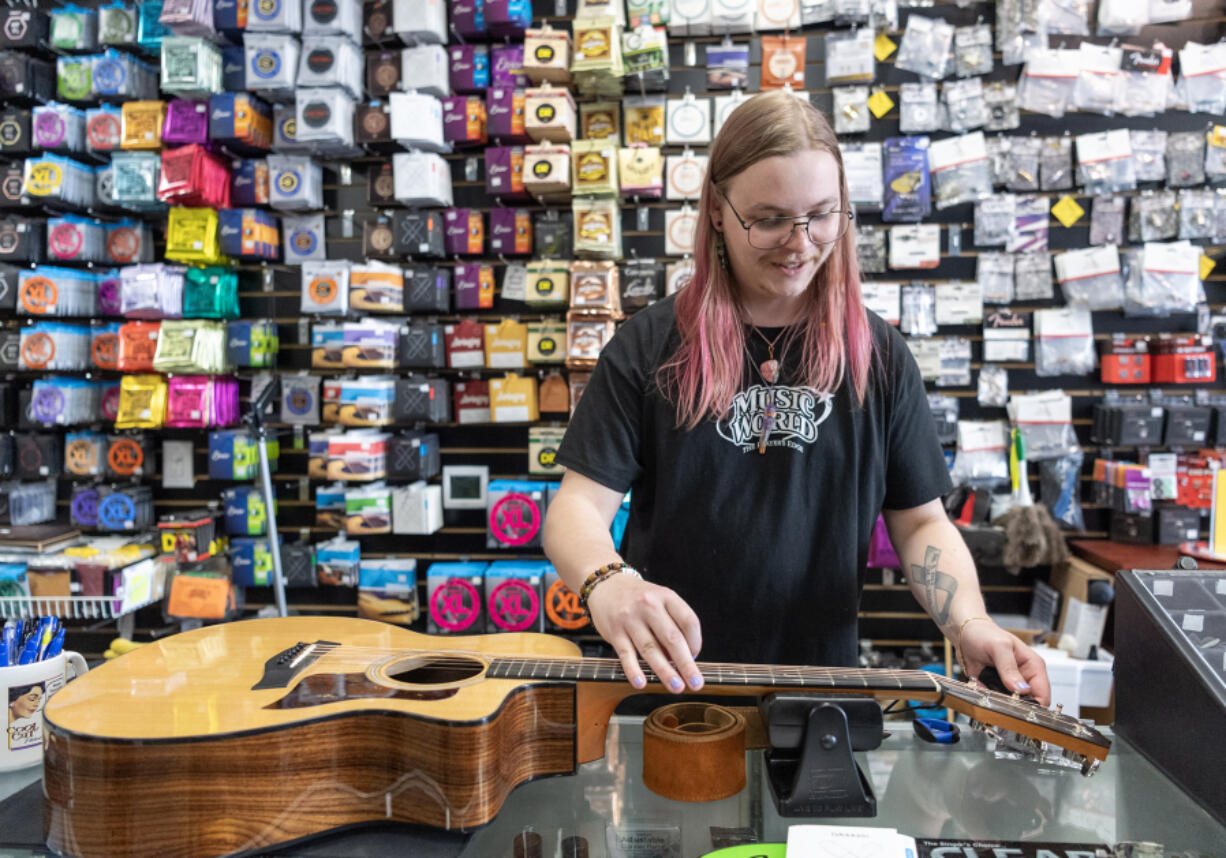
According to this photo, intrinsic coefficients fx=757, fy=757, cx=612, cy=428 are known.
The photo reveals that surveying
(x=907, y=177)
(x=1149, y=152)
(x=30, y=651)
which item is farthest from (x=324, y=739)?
(x=1149, y=152)

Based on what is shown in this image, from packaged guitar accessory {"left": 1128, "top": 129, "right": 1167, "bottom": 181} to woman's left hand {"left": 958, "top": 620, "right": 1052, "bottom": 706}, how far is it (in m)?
3.26

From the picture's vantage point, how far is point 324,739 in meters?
0.88

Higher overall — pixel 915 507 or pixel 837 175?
Result: pixel 837 175

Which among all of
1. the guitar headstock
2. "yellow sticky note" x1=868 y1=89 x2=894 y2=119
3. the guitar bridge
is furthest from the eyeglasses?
"yellow sticky note" x1=868 y1=89 x2=894 y2=119

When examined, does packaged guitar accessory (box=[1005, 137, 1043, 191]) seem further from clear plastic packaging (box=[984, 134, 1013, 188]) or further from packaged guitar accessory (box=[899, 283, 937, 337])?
packaged guitar accessory (box=[899, 283, 937, 337])

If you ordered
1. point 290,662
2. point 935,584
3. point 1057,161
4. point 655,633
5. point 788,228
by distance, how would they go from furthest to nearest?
point 1057,161
point 935,584
point 788,228
point 290,662
point 655,633

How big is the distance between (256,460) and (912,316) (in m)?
3.20

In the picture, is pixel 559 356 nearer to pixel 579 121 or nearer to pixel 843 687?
pixel 579 121

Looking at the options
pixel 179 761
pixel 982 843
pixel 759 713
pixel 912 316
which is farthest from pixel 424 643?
pixel 912 316

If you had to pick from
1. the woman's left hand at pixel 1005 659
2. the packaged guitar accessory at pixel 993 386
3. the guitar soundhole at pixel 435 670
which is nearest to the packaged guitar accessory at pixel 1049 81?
the packaged guitar accessory at pixel 993 386

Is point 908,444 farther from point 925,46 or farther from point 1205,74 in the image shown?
point 1205,74

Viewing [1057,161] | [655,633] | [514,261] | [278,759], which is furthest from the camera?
[514,261]

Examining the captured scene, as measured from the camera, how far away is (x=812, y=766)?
2.94 feet

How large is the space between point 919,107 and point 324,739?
3.63 m
